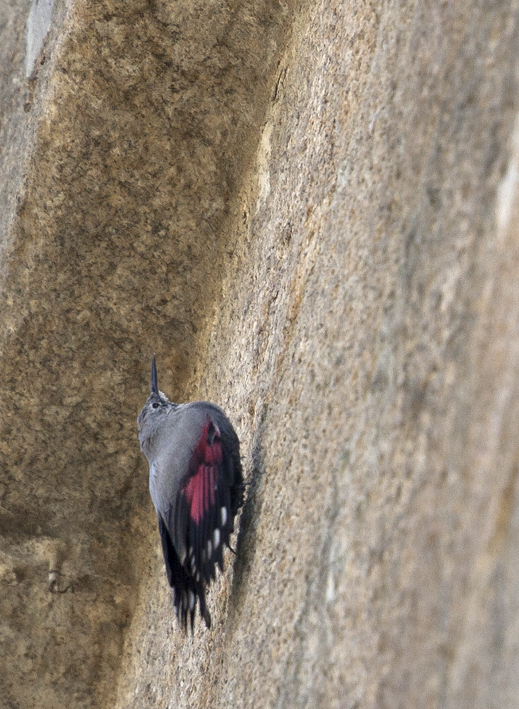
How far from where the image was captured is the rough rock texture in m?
1.06

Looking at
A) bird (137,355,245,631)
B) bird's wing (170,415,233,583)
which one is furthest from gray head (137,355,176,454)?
bird's wing (170,415,233,583)

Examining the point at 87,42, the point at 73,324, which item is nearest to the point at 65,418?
the point at 73,324

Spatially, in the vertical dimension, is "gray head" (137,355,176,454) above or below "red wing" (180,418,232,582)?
above

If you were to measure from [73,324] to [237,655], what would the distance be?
1.43m

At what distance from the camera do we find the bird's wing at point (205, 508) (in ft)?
5.96

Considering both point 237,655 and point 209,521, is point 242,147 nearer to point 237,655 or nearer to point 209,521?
point 209,521

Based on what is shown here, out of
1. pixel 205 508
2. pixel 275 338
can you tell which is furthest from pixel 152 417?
pixel 205 508

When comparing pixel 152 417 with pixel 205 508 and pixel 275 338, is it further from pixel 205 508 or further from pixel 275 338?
pixel 205 508

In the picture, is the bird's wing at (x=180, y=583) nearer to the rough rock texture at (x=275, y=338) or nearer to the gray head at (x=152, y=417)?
the rough rock texture at (x=275, y=338)

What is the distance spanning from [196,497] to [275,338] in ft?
1.48

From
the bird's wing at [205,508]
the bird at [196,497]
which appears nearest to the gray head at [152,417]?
the bird at [196,497]

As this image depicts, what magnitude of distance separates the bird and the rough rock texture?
79 mm

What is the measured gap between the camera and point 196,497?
190 cm

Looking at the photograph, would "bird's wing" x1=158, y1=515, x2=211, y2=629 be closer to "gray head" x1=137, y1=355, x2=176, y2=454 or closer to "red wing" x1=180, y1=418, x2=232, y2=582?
"red wing" x1=180, y1=418, x2=232, y2=582
